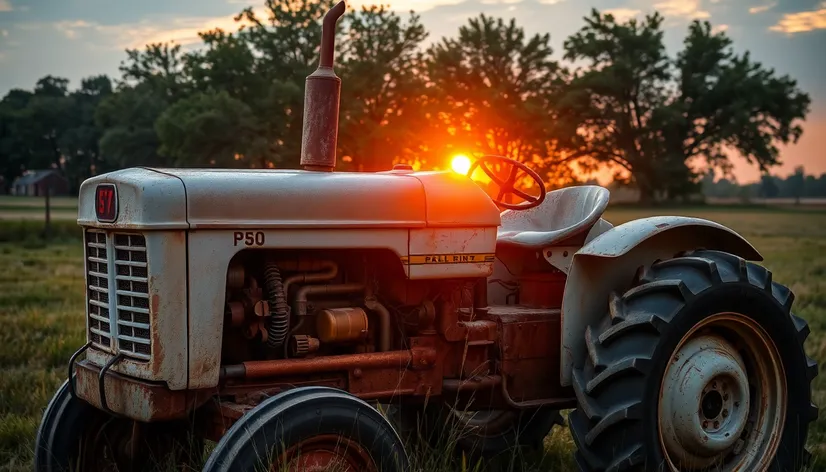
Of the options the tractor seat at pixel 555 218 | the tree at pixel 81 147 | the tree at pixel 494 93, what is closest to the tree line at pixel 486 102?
the tree at pixel 494 93

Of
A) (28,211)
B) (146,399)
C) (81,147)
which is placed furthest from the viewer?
(81,147)

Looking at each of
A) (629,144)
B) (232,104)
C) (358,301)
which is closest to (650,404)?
(358,301)

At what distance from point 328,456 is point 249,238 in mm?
914

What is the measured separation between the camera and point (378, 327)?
4.05m

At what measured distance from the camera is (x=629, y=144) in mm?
44500

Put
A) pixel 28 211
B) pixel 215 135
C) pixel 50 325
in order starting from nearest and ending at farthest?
pixel 50 325 < pixel 28 211 < pixel 215 135

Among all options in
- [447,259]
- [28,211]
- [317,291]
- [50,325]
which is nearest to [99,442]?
[317,291]

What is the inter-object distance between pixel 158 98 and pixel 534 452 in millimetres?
51909

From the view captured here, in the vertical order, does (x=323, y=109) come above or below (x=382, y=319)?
above

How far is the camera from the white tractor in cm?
342

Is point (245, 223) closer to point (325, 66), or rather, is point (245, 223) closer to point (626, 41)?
point (325, 66)

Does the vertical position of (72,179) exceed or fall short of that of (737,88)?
it falls short

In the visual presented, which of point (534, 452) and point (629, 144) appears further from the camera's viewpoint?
point (629, 144)

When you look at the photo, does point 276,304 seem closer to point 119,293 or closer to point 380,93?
point 119,293
